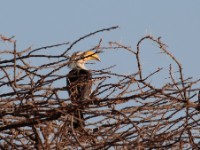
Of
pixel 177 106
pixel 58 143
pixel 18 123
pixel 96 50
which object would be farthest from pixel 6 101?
pixel 177 106

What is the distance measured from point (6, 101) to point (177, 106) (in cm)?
112

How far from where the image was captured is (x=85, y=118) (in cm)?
369

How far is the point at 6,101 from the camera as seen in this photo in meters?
3.45

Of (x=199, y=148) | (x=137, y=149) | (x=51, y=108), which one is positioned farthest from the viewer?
(x=199, y=148)

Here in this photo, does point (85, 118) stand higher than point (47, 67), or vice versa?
point (47, 67)

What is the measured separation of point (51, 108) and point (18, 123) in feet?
0.75

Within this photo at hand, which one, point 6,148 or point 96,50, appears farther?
point 6,148

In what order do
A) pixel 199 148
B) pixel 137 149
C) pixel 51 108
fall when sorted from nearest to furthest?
pixel 51 108
pixel 137 149
pixel 199 148

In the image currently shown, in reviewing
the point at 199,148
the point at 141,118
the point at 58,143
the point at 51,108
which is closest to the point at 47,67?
the point at 51,108

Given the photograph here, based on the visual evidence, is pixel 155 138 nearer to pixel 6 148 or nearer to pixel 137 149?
pixel 137 149

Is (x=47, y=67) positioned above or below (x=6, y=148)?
above

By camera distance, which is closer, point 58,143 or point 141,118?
point 58,143

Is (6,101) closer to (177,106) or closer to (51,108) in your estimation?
(51,108)

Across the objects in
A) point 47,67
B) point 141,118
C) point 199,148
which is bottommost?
point 199,148
